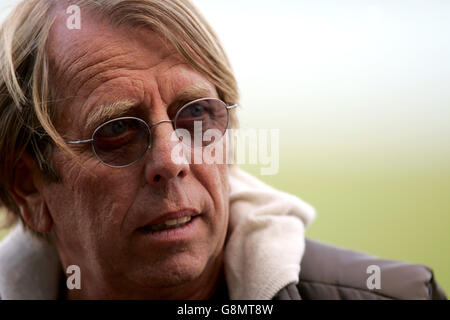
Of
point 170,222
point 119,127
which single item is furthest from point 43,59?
point 170,222

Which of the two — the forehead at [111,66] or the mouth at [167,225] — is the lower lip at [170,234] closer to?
the mouth at [167,225]

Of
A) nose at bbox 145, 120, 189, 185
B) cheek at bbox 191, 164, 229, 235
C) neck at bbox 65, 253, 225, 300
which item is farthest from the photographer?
neck at bbox 65, 253, 225, 300

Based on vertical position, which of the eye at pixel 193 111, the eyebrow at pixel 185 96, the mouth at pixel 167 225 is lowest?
the mouth at pixel 167 225

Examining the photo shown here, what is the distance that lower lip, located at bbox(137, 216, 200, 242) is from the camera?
1.79 meters

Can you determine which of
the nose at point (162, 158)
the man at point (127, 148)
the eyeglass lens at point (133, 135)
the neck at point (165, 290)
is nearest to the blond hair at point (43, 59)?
the man at point (127, 148)

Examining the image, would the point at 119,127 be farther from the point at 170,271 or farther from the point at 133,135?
the point at 170,271

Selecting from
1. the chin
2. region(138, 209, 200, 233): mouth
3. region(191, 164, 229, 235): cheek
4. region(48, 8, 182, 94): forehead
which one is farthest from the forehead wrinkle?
the chin

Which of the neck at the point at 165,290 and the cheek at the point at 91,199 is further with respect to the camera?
the neck at the point at 165,290

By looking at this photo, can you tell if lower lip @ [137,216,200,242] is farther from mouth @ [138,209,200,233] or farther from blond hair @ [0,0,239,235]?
blond hair @ [0,0,239,235]

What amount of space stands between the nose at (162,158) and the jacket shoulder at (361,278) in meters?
0.68

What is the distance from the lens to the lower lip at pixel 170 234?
1.79m

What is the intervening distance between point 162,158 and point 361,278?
86cm

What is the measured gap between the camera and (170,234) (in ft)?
5.88
